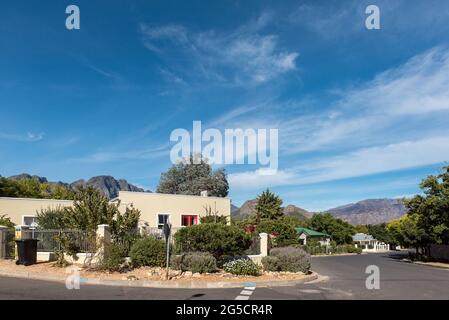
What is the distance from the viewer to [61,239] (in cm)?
1967

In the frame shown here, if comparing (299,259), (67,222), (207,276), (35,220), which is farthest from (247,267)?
(35,220)

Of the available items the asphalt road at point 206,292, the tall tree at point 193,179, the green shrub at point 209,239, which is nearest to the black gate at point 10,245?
the asphalt road at point 206,292

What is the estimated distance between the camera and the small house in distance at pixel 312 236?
221 ft

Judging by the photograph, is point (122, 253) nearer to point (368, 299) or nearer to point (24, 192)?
point (368, 299)

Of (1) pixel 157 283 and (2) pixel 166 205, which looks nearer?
(1) pixel 157 283

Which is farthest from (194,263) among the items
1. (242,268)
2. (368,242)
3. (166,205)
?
(368,242)

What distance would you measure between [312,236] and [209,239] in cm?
5308

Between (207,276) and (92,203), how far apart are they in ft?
24.9

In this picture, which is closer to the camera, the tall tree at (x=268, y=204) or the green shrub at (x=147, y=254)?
the green shrub at (x=147, y=254)

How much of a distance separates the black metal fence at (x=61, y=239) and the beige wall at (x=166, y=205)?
30.9 ft

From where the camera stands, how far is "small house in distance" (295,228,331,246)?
6738cm

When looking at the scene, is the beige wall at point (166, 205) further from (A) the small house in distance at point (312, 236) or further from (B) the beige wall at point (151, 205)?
(A) the small house in distance at point (312, 236)

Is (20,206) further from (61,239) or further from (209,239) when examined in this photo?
(209,239)
